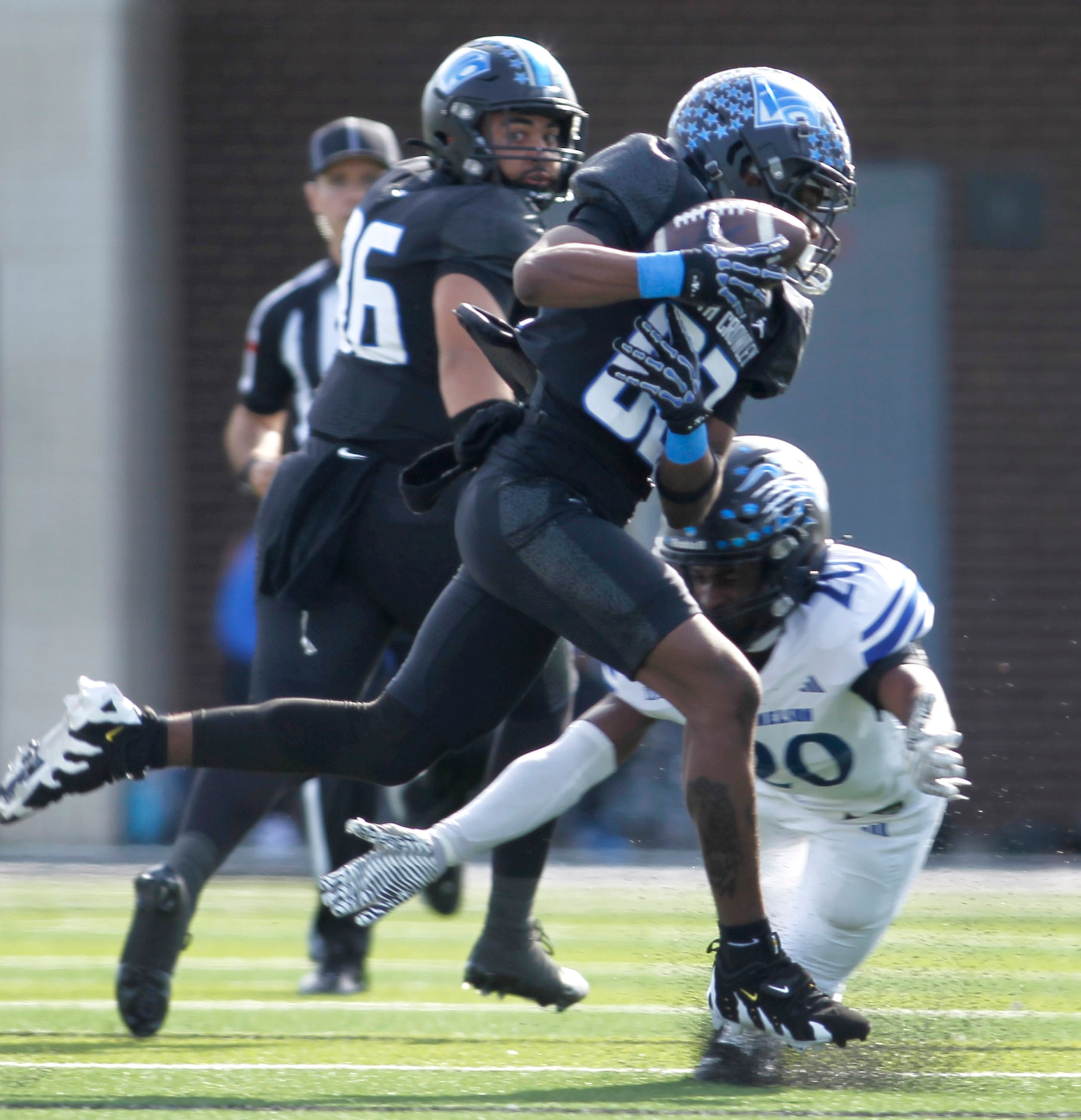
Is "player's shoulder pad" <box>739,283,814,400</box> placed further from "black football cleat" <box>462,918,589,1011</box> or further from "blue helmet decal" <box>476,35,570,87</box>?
"black football cleat" <box>462,918,589,1011</box>

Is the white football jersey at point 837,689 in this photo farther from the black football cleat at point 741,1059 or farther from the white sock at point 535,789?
the black football cleat at point 741,1059

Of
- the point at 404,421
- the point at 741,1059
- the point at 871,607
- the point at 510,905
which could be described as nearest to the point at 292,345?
the point at 404,421

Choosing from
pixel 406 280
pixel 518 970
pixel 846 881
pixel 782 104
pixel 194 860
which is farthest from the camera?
pixel 406 280

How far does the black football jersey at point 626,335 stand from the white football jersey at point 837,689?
446 mm

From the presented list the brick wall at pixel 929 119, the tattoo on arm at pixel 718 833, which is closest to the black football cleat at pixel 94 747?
the tattoo on arm at pixel 718 833

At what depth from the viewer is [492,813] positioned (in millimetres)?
3758

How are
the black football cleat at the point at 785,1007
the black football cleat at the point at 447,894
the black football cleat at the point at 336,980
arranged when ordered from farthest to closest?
the black football cleat at the point at 447,894, the black football cleat at the point at 336,980, the black football cleat at the point at 785,1007

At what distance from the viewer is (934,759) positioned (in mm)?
3293

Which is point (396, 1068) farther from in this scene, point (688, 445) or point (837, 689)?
point (688, 445)

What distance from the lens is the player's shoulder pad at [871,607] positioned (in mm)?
3684

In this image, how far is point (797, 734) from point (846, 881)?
13.4 inches

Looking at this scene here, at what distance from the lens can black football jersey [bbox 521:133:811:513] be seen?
11.5 feet

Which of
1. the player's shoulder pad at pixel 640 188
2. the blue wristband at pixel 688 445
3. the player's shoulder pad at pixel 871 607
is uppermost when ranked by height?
the player's shoulder pad at pixel 640 188

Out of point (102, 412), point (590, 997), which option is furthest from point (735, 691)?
point (102, 412)
